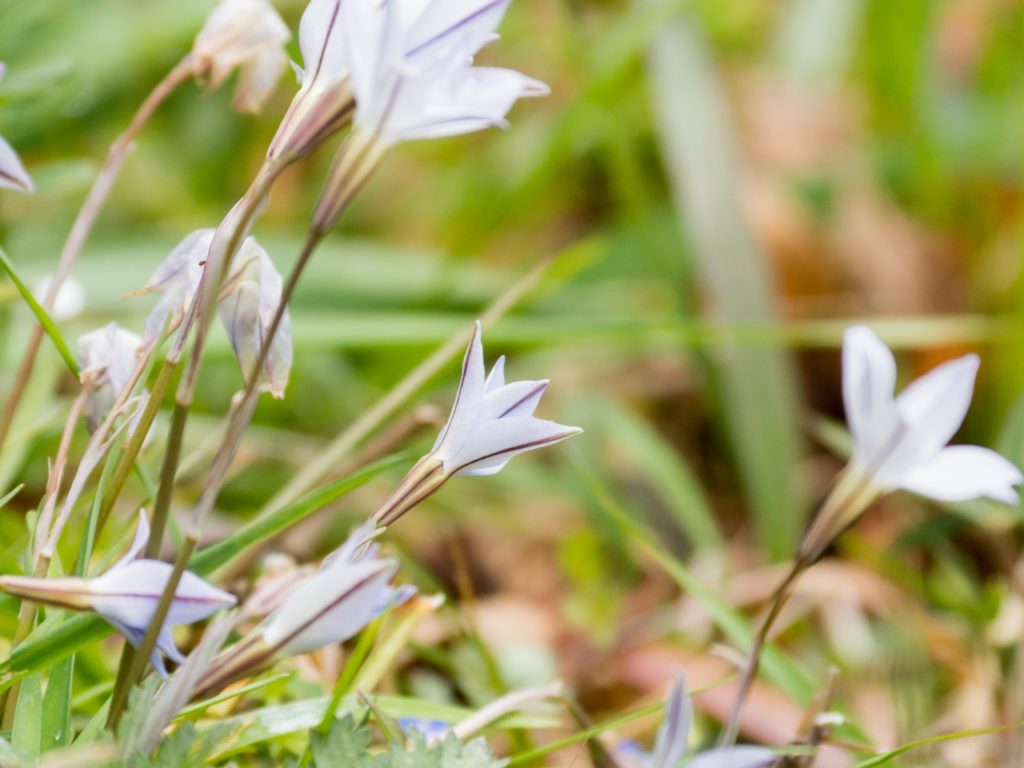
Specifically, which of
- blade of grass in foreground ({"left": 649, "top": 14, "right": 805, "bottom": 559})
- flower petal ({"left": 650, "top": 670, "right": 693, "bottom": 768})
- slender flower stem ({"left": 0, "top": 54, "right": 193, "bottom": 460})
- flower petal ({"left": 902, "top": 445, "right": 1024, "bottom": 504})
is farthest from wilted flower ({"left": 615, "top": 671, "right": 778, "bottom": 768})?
blade of grass in foreground ({"left": 649, "top": 14, "right": 805, "bottom": 559})

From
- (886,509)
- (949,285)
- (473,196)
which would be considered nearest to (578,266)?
(886,509)

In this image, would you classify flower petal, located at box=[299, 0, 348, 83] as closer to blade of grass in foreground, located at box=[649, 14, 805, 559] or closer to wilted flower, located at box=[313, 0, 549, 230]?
wilted flower, located at box=[313, 0, 549, 230]

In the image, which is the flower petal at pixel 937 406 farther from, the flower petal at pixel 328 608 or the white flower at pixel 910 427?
the flower petal at pixel 328 608

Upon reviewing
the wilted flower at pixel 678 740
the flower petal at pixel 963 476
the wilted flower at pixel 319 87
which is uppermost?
the wilted flower at pixel 319 87

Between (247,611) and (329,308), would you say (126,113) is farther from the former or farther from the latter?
(247,611)

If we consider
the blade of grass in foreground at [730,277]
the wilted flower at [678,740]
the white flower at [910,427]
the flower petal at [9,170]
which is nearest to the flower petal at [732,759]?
the wilted flower at [678,740]

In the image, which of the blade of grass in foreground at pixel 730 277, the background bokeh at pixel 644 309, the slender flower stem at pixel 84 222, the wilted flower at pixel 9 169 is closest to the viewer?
the wilted flower at pixel 9 169
